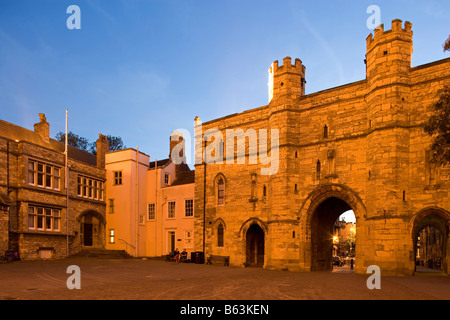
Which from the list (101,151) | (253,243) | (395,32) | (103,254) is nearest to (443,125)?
(395,32)

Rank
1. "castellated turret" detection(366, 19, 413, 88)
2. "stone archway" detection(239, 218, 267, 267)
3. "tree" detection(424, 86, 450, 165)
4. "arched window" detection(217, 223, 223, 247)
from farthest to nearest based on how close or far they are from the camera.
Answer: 1. "arched window" detection(217, 223, 223, 247)
2. "stone archway" detection(239, 218, 267, 267)
3. "castellated turret" detection(366, 19, 413, 88)
4. "tree" detection(424, 86, 450, 165)

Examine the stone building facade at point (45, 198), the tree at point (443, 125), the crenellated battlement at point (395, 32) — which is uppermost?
the crenellated battlement at point (395, 32)

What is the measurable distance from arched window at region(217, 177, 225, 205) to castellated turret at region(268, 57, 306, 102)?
24.9ft

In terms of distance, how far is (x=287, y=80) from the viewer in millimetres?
25406

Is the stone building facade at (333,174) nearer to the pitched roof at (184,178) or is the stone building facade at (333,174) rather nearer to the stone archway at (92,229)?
the pitched roof at (184,178)

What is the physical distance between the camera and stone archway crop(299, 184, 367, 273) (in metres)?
22.0

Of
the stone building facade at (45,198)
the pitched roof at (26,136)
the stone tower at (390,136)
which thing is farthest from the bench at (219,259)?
the pitched roof at (26,136)

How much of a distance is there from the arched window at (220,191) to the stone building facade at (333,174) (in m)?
0.09

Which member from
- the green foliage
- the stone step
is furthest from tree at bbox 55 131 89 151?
the stone step

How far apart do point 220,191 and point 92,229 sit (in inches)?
517

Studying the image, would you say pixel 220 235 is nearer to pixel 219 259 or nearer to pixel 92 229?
pixel 219 259

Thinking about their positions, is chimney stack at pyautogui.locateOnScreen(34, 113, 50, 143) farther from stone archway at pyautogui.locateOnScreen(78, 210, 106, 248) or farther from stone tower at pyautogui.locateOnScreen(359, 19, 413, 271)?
stone tower at pyautogui.locateOnScreen(359, 19, 413, 271)

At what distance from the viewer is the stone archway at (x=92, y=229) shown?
33.1m
